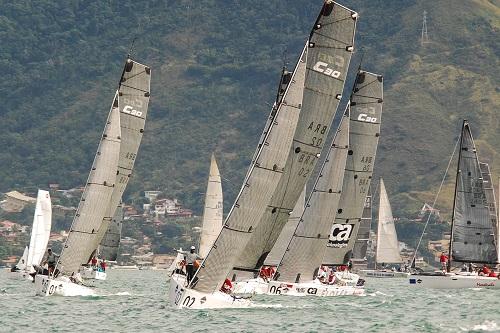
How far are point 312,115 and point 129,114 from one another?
1969 cm

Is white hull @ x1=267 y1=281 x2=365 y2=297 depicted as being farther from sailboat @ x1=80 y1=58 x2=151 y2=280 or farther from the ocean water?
sailboat @ x1=80 y1=58 x2=151 y2=280

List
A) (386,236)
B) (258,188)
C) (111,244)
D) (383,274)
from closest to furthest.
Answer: (258,188), (111,244), (386,236), (383,274)

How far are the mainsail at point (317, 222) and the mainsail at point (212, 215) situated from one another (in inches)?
953

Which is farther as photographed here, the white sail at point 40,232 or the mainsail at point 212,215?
the white sail at point 40,232

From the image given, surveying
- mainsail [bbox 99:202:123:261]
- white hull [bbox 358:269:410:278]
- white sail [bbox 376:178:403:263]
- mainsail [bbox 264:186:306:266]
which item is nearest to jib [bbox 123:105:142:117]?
mainsail [bbox 264:186:306:266]

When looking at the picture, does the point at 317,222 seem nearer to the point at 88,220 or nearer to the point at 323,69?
the point at 323,69

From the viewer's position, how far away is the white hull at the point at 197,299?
2090 inches

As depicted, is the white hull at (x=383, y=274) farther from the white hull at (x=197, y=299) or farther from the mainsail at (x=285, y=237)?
the white hull at (x=197, y=299)

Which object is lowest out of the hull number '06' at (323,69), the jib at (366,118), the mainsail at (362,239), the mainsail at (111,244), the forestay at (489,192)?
the mainsail at (111,244)

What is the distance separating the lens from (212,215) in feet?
303

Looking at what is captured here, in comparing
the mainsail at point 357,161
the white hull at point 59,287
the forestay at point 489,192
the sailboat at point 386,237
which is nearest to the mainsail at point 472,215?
the forestay at point 489,192

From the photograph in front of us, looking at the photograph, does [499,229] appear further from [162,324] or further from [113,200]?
[162,324]

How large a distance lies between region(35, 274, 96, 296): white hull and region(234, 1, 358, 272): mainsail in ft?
31.3

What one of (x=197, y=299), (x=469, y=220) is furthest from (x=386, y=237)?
(x=197, y=299)
